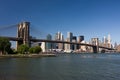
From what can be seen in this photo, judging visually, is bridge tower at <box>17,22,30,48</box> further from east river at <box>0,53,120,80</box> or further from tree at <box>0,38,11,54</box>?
east river at <box>0,53,120,80</box>

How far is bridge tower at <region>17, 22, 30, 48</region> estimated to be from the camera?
113 meters

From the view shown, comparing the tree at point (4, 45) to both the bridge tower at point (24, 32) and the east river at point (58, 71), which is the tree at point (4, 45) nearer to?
the bridge tower at point (24, 32)

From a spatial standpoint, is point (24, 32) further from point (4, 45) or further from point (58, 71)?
point (58, 71)

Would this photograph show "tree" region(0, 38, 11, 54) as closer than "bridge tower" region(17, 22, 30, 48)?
Yes

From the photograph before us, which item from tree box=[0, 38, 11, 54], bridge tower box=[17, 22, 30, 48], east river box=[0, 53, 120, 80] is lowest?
east river box=[0, 53, 120, 80]

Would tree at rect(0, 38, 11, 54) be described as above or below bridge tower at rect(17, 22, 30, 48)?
below

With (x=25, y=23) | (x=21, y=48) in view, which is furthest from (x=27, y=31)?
(x=21, y=48)

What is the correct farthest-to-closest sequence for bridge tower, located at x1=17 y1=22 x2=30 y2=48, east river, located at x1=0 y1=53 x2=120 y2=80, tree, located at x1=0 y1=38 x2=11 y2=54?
bridge tower, located at x1=17 y1=22 x2=30 y2=48, tree, located at x1=0 y1=38 x2=11 y2=54, east river, located at x1=0 y1=53 x2=120 y2=80

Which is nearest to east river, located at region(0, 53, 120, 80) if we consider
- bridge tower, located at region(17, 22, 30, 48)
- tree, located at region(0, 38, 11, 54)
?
tree, located at region(0, 38, 11, 54)

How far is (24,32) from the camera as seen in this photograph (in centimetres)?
11662

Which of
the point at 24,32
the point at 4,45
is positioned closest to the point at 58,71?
the point at 4,45

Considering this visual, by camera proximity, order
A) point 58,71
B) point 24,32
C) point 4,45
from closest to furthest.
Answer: point 58,71 → point 4,45 → point 24,32

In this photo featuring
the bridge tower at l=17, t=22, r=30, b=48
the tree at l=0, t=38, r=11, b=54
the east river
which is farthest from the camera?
the bridge tower at l=17, t=22, r=30, b=48

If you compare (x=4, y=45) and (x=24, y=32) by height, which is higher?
(x=24, y=32)
